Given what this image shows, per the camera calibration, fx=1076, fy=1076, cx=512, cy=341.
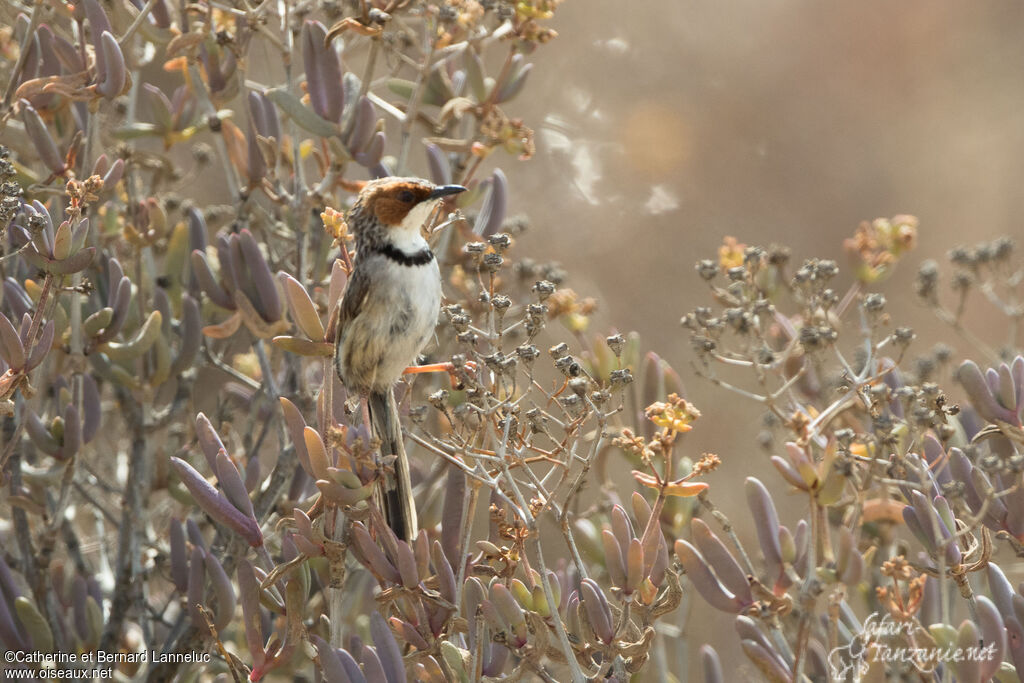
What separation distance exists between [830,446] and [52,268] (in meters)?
1.80

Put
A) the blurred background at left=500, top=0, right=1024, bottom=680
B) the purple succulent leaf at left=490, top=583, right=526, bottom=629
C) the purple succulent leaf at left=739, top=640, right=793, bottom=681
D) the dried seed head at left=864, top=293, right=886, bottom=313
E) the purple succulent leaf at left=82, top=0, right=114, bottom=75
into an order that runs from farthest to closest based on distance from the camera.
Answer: the blurred background at left=500, top=0, right=1024, bottom=680 < the purple succulent leaf at left=82, top=0, right=114, bottom=75 < the dried seed head at left=864, top=293, right=886, bottom=313 < the purple succulent leaf at left=739, top=640, right=793, bottom=681 < the purple succulent leaf at left=490, top=583, right=526, bottom=629

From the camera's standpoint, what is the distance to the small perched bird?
2715 millimetres

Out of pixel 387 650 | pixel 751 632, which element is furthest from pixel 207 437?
pixel 751 632

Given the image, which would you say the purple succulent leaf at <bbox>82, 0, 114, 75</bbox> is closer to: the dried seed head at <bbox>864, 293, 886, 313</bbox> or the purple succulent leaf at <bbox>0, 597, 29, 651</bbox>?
the purple succulent leaf at <bbox>0, 597, 29, 651</bbox>

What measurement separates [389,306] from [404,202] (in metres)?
0.31

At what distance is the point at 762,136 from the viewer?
6281 mm

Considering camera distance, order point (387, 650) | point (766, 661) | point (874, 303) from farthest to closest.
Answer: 1. point (874, 303)
2. point (766, 661)
3. point (387, 650)

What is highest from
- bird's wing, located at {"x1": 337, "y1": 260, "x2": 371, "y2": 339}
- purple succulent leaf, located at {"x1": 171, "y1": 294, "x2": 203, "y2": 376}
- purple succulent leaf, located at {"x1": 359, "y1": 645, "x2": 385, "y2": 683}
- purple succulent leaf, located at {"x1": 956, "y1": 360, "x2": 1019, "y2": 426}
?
purple succulent leaf, located at {"x1": 956, "y1": 360, "x2": 1019, "y2": 426}

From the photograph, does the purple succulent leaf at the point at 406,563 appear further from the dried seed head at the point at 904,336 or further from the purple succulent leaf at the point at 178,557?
the dried seed head at the point at 904,336

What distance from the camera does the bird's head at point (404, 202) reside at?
2848 millimetres

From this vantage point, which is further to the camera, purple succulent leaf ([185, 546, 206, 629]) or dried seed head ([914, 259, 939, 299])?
dried seed head ([914, 259, 939, 299])

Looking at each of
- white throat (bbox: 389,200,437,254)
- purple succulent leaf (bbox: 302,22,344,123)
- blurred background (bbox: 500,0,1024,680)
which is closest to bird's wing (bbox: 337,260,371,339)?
white throat (bbox: 389,200,437,254)

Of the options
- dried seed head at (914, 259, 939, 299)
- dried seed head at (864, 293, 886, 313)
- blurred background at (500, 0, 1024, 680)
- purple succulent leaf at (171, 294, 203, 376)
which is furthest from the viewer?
blurred background at (500, 0, 1024, 680)

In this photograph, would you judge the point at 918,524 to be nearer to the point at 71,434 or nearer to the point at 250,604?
the point at 250,604
